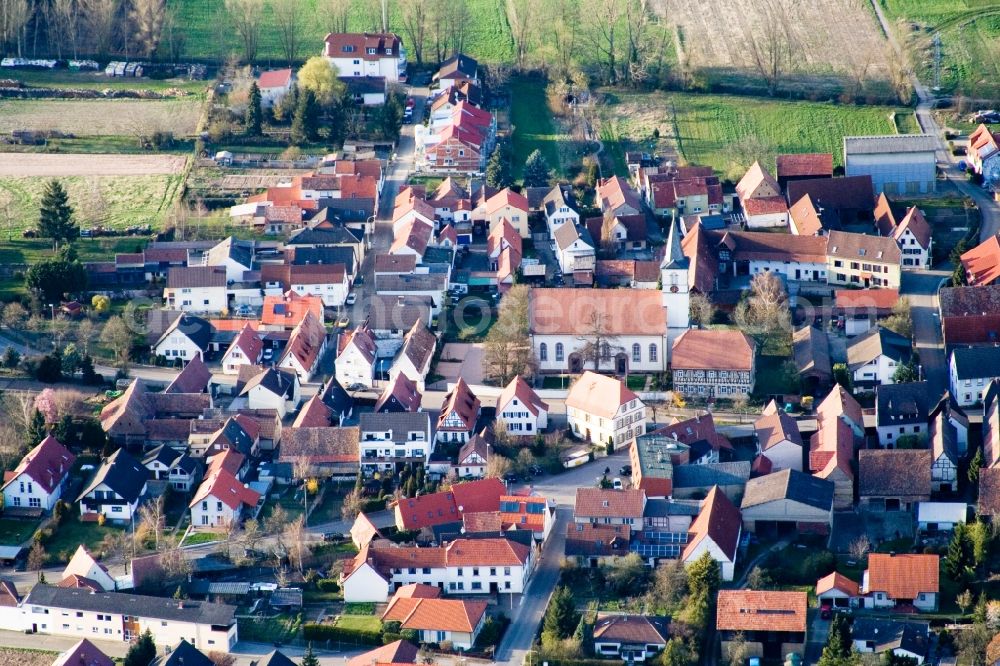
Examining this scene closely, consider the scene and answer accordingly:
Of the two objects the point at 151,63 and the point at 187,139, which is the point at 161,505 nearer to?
the point at 187,139

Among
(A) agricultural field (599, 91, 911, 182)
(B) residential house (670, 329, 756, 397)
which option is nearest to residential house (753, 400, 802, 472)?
(B) residential house (670, 329, 756, 397)

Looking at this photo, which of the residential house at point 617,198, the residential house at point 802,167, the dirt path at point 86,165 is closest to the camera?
the residential house at point 617,198

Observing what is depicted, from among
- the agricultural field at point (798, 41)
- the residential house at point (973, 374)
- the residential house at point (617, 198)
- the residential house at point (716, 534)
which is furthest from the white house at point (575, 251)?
the agricultural field at point (798, 41)

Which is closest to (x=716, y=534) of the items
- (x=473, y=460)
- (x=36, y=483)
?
(x=473, y=460)

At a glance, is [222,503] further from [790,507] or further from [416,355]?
[790,507]

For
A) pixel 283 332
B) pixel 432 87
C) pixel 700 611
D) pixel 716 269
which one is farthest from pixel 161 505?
pixel 432 87

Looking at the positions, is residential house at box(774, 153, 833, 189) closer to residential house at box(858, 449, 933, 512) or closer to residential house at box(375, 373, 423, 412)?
residential house at box(375, 373, 423, 412)

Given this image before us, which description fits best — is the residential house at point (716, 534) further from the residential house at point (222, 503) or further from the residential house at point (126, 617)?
the residential house at point (222, 503)
